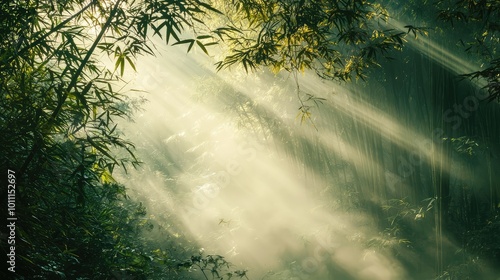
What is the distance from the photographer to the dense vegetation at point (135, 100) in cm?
149

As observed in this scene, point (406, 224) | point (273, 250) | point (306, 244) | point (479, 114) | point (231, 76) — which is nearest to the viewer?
point (479, 114)

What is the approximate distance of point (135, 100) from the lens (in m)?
6.84

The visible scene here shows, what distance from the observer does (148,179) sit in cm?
1353

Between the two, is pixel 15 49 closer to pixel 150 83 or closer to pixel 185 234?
pixel 185 234

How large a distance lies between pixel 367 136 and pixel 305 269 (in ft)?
11.0

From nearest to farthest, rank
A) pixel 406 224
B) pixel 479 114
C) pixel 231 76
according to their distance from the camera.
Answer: pixel 479 114, pixel 406 224, pixel 231 76

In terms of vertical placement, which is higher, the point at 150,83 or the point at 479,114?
the point at 150,83

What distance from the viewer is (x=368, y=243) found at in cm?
595

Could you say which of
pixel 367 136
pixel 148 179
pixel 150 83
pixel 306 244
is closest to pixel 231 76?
pixel 367 136

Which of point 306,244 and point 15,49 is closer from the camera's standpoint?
point 15,49

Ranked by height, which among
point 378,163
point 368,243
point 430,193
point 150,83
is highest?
point 150,83

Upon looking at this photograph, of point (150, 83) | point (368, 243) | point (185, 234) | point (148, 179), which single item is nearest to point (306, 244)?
point (368, 243)

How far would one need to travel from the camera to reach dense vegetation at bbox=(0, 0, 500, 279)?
1.49 meters

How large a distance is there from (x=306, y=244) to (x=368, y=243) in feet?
5.97
